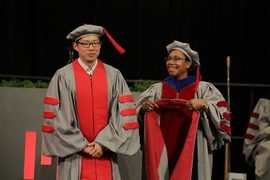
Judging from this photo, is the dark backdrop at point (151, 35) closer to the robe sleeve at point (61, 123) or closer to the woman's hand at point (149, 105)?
the woman's hand at point (149, 105)

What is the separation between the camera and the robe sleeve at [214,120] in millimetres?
4438

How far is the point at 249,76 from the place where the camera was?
697 cm

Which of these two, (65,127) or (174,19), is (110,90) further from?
(174,19)

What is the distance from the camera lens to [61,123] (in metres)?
3.97

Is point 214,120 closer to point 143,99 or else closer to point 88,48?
point 143,99

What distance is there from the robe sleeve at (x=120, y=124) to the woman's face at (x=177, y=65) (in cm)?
57

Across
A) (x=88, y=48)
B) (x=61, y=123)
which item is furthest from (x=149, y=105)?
(x=61, y=123)

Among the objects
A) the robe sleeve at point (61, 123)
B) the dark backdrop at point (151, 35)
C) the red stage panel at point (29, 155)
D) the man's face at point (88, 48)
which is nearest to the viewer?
the robe sleeve at point (61, 123)

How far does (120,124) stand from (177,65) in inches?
33.2

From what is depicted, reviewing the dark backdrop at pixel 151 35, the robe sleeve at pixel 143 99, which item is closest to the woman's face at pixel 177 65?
the robe sleeve at pixel 143 99

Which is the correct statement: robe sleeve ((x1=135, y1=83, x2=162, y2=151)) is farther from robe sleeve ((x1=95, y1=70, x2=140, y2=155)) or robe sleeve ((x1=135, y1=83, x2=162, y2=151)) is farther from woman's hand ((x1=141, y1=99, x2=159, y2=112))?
robe sleeve ((x1=95, y1=70, x2=140, y2=155))

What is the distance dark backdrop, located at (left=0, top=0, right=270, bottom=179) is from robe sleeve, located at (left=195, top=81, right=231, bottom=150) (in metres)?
2.28

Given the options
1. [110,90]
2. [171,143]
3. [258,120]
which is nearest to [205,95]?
[171,143]

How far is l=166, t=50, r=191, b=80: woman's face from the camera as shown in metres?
4.63
